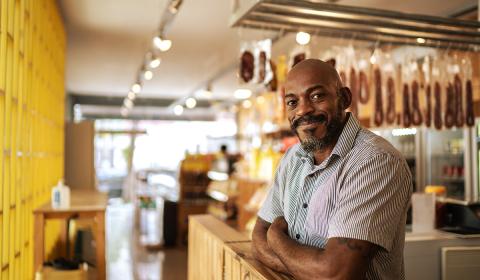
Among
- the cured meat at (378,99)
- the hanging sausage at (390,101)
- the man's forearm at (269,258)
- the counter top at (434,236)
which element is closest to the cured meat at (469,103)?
the hanging sausage at (390,101)

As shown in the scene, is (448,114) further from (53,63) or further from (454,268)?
(53,63)

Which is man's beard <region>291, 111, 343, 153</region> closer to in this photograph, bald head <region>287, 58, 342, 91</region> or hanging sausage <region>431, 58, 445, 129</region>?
bald head <region>287, 58, 342, 91</region>

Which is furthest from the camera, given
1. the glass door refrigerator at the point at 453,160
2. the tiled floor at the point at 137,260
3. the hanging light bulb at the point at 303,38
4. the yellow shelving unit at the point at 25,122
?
the tiled floor at the point at 137,260

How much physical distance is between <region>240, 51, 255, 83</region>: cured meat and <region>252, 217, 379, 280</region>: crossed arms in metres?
2.02

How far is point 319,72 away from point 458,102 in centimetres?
291

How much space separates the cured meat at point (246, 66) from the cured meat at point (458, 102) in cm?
191

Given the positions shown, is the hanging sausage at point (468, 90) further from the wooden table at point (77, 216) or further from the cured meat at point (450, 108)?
the wooden table at point (77, 216)

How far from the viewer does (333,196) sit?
5.59ft

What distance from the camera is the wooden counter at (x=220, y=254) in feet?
6.39

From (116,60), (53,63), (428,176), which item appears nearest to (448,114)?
(428,176)

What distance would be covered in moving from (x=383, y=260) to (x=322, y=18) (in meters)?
1.91

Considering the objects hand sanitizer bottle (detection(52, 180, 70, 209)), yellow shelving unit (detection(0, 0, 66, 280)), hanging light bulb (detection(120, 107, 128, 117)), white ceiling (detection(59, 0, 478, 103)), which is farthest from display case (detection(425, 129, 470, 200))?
hanging light bulb (detection(120, 107, 128, 117))

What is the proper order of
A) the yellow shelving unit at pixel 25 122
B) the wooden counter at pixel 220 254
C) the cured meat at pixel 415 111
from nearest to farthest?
the wooden counter at pixel 220 254 < the yellow shelving unit at pixel 25 122 < the cured meat at pixel 415 111

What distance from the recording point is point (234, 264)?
85.3 inches
